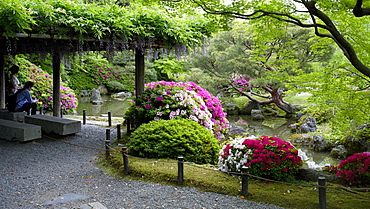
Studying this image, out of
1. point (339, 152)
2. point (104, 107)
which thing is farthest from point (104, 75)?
point (339, 152)

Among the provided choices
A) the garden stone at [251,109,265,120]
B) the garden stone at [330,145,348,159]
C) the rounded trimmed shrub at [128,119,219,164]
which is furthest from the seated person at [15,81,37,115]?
the garden stone at [251,109,265,120]

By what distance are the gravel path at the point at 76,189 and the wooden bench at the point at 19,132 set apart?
0.85 metres

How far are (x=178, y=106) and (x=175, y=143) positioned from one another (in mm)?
2088

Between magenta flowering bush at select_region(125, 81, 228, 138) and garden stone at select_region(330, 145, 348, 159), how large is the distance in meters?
3.71

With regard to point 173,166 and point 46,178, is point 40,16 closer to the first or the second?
point 46,178

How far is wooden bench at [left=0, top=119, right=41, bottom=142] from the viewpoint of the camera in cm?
791

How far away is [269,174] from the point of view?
477 centimetres

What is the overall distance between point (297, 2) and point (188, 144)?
10.2 feet

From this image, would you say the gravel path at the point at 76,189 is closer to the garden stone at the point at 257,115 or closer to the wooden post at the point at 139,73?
the wooden post at the point at 139,73

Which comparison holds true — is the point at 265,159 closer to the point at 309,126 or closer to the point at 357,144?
the point at 357,144

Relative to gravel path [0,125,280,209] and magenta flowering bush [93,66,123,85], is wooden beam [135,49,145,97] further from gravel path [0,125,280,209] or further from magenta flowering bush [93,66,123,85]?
magenta flowering bush [93,66,123,85]

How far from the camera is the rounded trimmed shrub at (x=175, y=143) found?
6156 millimetres

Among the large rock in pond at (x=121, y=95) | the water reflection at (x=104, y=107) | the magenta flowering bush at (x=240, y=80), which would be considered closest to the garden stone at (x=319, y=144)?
the magenta flowering bush at (x=240, y=80)

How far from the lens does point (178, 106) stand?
8.12 meters
